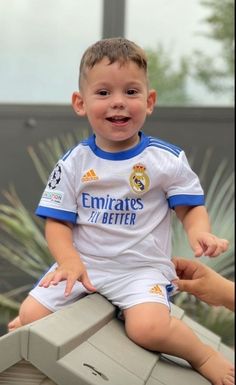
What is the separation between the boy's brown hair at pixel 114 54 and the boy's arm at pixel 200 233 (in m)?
0.45

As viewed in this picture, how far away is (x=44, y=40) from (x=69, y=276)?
159 inches

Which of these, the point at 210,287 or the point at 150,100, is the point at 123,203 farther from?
the point at 210,287

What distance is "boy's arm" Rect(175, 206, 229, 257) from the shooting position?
1.94m

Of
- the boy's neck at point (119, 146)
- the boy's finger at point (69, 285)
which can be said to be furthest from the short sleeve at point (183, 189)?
the boy's finger at point (69, 285)

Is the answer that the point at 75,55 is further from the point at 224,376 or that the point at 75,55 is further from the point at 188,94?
the point at 224,376

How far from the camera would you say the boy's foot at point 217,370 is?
204 cm

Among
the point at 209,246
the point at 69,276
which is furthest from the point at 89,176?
the point at 209,246

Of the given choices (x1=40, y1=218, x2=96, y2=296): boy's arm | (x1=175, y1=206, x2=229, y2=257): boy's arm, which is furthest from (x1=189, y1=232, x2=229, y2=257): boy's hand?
(x1=40, y1=218, x2=96, y2=296): boy's arm

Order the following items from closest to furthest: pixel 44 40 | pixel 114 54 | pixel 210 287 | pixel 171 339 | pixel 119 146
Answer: pixel 210 287 → pixel 171 339 → pixel 114 54 → pixel 119 146 → pixel 44 40

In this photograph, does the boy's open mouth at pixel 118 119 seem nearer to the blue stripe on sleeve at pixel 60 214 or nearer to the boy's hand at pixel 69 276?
the blue stripe on sleeve at pixel 60 214

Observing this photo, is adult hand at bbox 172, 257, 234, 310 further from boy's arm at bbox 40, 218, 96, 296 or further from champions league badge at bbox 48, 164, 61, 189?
champions league badge at bbox 48, 164, 61, 189

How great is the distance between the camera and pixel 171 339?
2.06m

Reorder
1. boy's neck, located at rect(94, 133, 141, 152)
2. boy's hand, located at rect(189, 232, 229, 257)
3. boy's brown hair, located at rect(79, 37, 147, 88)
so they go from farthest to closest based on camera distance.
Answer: boy's neck, located at rect(94, 133, 141, 152) → boy's brown hair, located at rect(79, 37, 147, 88) → boy's hand, located at rect(189, 232, 229, 257)

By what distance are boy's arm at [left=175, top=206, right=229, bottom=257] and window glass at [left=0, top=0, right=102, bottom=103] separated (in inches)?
145
